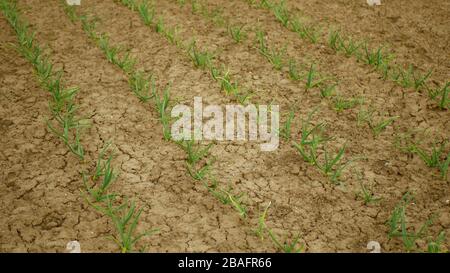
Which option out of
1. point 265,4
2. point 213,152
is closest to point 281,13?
point 265,4

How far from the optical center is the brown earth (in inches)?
72.7

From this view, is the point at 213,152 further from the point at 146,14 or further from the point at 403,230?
the point at 146,14

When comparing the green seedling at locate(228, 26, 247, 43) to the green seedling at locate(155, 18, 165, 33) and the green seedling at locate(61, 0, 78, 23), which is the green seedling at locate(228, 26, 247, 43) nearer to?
the green seedling at locate(155, 18, 165, 33)

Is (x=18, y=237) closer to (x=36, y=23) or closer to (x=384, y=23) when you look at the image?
(x=36, y=23)

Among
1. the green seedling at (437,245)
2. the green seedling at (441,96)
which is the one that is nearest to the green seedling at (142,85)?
the green seedling at (437,245)

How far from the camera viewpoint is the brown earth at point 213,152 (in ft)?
6.06

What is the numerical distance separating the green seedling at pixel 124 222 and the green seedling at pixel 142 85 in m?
0.79

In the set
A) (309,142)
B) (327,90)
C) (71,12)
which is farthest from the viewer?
(71,12)

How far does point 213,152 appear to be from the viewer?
88.4 inches

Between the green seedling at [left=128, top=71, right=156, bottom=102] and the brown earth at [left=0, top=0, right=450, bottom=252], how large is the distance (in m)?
0.06

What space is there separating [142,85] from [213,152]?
28.8 inches

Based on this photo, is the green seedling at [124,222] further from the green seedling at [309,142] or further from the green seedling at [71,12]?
the green seedling at [71,12]

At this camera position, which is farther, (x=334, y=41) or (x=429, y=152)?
(x=334, y=41)
